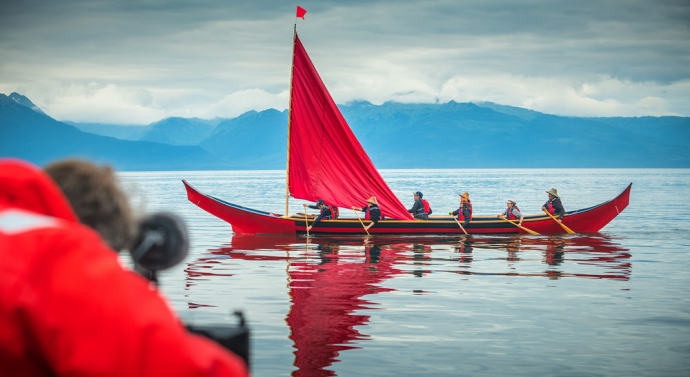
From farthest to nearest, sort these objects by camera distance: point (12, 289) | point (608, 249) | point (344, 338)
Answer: point (608, 249), point (344, 338), point (12, 289)

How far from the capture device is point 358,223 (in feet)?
82.3

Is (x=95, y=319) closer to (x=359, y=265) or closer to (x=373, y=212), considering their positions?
(x=359, y=265)

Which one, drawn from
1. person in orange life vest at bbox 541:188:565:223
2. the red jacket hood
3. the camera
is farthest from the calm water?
person in orange life vest at bbox 541:188:565:223

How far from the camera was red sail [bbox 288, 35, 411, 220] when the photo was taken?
82.2 ft

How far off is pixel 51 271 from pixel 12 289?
0.26 feet

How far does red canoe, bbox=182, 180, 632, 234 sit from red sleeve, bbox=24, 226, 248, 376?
935 inches

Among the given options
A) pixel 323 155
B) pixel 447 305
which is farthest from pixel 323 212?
pixel 447 305

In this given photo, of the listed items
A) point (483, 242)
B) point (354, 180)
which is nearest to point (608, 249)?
point (483, 242)

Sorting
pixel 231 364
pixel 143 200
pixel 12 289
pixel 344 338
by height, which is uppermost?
pixel 143 200

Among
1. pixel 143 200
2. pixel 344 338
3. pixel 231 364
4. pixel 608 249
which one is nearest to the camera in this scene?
pixel 231 364

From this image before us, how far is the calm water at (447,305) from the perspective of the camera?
8258mm

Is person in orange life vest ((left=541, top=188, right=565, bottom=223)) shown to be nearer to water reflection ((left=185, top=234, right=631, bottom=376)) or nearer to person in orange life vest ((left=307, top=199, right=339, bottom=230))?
water reflection ((left=185, top=234, right=631, bottom=376))

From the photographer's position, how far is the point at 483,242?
2330cm

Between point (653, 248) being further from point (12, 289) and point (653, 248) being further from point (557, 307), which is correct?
point (12, 289)
